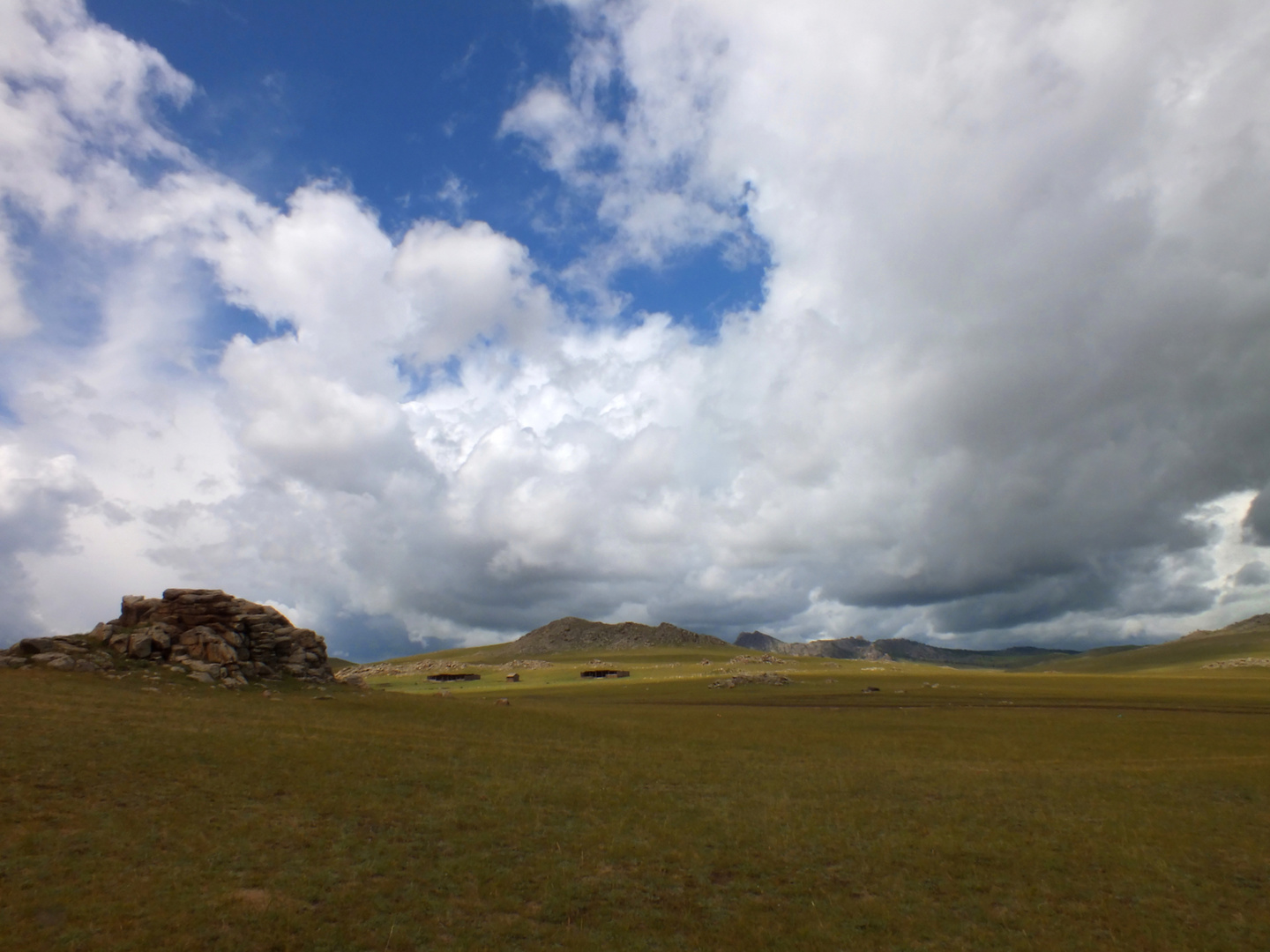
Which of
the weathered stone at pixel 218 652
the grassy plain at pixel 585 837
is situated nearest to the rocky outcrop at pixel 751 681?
the grassy plain at pixel 585 837

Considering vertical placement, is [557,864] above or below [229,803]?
below

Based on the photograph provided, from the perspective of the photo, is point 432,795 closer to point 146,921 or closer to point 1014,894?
point 146,921

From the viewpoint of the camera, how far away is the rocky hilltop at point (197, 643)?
50.4 metres

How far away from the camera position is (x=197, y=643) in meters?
56.6

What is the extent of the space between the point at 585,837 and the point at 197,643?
4795 cm

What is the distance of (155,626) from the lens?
56.6 meters

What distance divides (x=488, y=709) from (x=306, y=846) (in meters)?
36.6

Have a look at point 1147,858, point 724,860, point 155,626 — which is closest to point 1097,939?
point 1147,858

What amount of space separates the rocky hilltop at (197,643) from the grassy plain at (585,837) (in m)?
5.69

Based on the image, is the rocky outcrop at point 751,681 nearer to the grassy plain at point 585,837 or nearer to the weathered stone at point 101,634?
the grassy plain at point 585,837

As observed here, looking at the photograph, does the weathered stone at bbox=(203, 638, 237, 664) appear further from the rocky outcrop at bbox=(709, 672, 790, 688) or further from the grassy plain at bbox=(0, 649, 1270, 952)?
the rocky outcrop at bbox=(709, 672, 790, 688)

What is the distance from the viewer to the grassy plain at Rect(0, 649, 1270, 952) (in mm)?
16969

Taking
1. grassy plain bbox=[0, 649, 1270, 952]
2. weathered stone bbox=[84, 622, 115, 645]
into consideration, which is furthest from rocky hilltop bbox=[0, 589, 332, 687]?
grassy plain bbox=[0, 649, 1270, 952]

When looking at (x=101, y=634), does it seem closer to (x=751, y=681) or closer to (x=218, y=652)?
(x=218, y=652)
